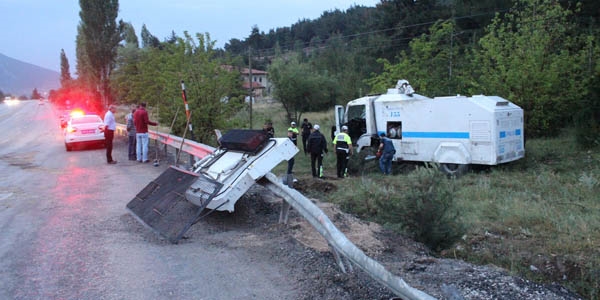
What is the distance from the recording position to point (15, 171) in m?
12.5

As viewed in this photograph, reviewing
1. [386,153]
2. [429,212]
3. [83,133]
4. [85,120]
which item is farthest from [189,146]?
[85,120]

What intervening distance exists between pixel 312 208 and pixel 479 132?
1022 centimetres

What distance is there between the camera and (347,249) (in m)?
3.90

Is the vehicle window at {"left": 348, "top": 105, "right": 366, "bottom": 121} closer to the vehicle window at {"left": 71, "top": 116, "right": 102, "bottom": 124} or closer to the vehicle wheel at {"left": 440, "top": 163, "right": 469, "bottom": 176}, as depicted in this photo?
the vehicle wheel at {"left": 440, "top": 163, "right": 469, "bottom": 176}

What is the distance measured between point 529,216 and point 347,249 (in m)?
5.93

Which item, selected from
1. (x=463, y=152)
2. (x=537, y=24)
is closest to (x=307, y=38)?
(x=537, y=24)

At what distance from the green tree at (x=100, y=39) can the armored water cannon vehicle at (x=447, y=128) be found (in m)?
34.3

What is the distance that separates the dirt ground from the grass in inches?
52.8

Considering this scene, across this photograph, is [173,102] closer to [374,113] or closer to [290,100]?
[374,113]

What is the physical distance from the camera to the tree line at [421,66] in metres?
17.1

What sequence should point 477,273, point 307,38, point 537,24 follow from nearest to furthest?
point 477,273 < point 537,24 < point 307,38

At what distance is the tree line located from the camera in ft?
56.0

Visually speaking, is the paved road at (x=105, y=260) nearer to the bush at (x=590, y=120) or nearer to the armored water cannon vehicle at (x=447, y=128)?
the armored water cannon vehicle at (x=447, y=128)

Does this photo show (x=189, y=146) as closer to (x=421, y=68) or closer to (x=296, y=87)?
(x=421, y=68)
